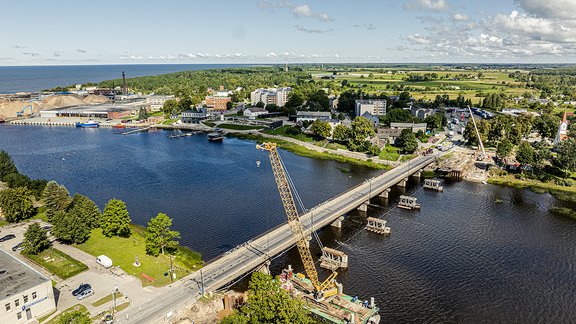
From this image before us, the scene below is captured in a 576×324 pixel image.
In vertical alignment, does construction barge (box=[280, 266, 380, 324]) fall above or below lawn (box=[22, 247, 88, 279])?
below

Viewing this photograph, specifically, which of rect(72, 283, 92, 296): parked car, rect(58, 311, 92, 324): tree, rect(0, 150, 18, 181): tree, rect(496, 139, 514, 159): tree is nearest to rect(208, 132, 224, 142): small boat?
rect(0, 150, 18, 181): tree

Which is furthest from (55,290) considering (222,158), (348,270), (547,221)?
(547,221)

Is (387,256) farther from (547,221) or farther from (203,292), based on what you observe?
(547,221)

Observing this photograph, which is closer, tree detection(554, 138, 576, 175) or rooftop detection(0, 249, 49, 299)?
rooftop detection(0, 249, 49, 299)

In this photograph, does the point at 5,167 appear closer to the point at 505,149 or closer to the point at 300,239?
the point at 300,239

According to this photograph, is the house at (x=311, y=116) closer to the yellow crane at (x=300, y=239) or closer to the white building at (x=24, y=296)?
the yellow crane at (x=300, y=239)

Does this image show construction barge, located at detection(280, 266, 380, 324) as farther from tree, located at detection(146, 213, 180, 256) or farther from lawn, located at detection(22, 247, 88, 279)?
lawn, located at detection(22, 247, 88, 279)
